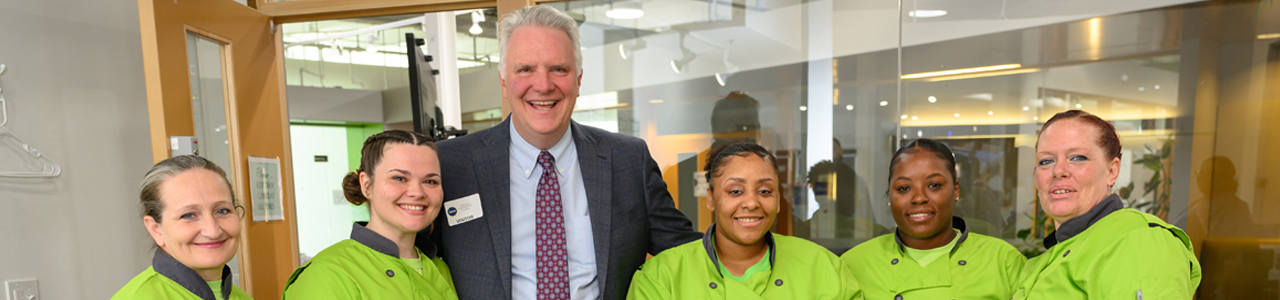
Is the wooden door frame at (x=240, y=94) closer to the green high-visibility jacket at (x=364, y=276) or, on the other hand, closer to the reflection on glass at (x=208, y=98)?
the reflection on glass at (x=208, y=98)

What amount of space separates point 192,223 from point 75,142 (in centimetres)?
170

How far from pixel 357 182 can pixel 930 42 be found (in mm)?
3184

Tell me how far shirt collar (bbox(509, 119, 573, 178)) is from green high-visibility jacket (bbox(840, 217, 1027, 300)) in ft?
3.54

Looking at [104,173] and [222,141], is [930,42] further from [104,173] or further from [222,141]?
[104,173]

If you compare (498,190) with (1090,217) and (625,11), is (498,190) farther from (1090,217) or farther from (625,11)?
(625,11)

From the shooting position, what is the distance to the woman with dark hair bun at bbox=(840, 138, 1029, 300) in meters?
2.05

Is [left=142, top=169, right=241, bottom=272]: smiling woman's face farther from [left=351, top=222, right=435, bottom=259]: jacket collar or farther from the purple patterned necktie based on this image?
the purple patterned necktie

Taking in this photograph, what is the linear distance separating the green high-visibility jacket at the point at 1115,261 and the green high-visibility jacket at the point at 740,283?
1.69ft

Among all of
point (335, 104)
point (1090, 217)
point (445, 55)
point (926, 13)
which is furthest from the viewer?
point (335, 104)

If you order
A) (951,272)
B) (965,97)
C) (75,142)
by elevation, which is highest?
(965,97)

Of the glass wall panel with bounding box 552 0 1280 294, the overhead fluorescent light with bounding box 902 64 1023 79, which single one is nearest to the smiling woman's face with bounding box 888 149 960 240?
the glass wall panel with bounding box 552 0 1280 294

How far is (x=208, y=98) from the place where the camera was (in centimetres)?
268

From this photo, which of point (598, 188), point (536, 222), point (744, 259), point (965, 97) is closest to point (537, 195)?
point (536, 222)

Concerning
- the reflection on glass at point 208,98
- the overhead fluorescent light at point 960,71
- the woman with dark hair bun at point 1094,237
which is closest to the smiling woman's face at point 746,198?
the woman with dark hair bun at point 1094,237
